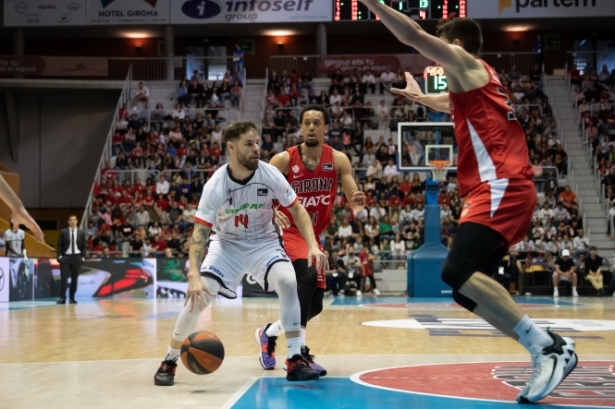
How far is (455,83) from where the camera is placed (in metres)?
5.12

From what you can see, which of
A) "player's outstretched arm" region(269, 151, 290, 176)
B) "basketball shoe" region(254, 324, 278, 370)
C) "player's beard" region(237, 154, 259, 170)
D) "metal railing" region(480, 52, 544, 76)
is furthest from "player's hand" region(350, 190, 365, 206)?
"metal railing" region(480, 52, 544, 76)

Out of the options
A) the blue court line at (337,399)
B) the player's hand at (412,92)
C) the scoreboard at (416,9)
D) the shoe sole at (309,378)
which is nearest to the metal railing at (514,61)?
the scoreboard at (416,9)

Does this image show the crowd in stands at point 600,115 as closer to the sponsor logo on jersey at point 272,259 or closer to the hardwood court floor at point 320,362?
the hardwood court floor at point 320,362

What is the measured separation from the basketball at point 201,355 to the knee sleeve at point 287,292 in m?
0.65

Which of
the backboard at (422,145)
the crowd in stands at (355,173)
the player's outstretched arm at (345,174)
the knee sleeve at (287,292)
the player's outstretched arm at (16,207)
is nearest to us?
the player's outstretched arm at (16,207)

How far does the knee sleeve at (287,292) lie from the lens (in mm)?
6336

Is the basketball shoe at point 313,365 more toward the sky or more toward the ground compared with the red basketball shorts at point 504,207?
more toward the ground

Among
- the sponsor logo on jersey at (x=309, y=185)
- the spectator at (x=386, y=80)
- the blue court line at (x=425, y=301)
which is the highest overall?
the spectator at (x=386, y=80)

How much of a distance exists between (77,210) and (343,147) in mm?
14478

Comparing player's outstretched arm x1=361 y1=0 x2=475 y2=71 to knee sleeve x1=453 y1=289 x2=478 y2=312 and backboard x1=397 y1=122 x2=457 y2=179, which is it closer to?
knee sleeve x1=453 y1=289 x2=478 y2=312

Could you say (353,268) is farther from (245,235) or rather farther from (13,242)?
(245,235)

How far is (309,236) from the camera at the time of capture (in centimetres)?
628

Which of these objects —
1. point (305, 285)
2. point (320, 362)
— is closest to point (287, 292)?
point (305, 285)

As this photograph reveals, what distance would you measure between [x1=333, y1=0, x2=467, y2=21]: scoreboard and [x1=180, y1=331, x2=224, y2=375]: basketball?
2027cm
